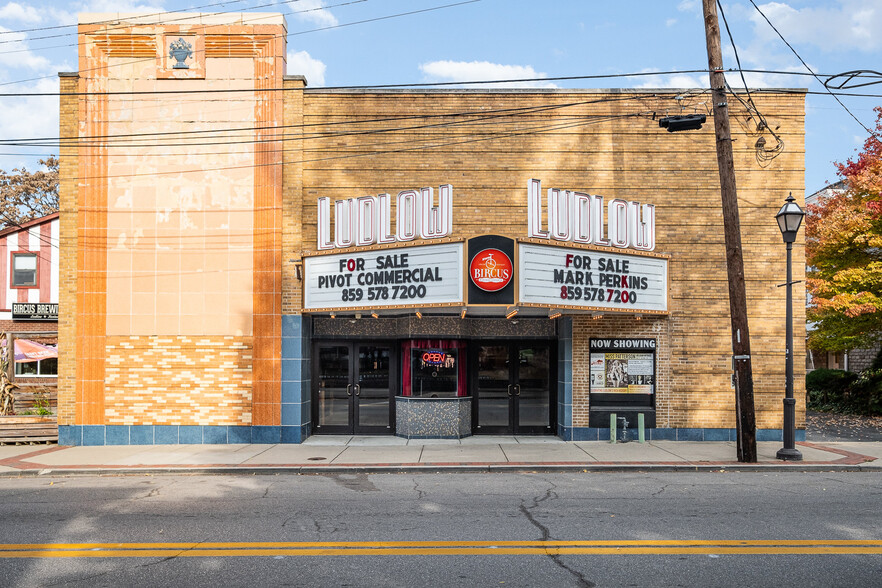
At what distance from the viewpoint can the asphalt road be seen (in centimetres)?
684

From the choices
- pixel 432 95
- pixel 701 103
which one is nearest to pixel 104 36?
pixel 432 95

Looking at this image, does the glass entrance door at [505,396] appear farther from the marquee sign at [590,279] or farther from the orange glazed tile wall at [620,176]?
the marquee sign at [590,279]

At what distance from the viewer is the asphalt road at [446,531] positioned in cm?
684

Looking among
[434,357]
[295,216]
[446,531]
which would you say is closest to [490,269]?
[434,357]

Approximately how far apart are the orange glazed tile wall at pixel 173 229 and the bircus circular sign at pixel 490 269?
5230 mm

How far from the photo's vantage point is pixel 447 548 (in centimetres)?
773

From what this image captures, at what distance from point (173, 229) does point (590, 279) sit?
9.88 meters

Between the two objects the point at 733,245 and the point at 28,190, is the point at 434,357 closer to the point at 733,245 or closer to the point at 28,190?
the point at 733,245

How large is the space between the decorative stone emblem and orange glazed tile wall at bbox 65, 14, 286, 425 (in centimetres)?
16

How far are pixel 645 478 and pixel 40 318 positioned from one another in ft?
86.7

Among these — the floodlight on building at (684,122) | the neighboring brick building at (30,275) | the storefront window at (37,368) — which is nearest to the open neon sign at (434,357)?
the floodlight on building at (684,122)

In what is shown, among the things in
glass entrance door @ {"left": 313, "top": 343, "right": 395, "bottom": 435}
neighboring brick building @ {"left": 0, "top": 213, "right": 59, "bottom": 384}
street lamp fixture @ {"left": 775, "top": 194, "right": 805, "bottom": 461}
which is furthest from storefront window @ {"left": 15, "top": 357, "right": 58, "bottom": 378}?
street lamp fixture @ {"left": 775, "top": 194, "right": 805, "bottom": 461}

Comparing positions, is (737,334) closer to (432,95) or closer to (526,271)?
(526,271)

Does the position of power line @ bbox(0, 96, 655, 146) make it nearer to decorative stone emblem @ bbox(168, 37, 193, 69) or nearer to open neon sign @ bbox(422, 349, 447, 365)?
decorative stone emblem @ bbox(168, 37, 193, 69)
